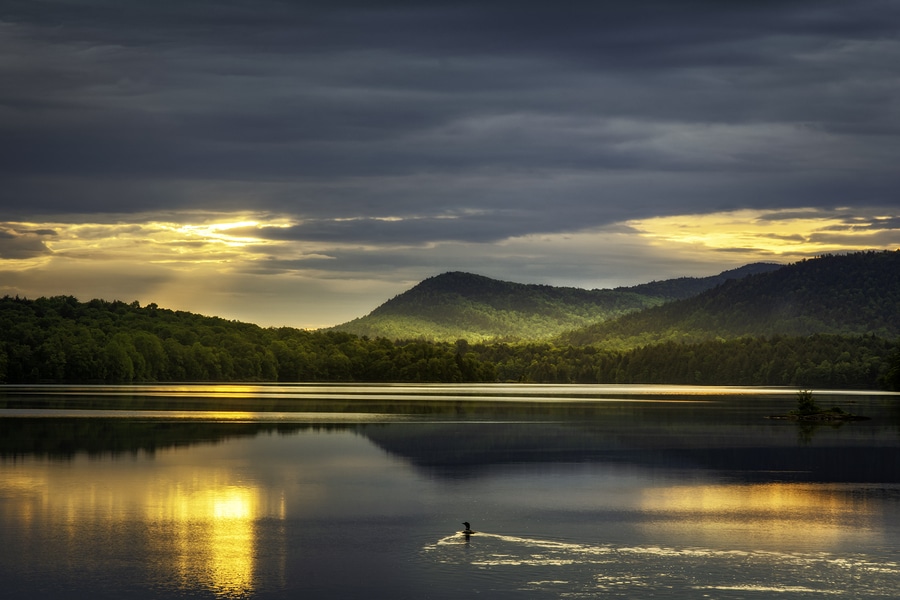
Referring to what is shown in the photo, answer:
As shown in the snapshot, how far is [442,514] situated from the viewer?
3647 centimetres

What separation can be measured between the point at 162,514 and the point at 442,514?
28.9 feet

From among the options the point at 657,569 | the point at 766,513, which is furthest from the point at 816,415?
the point at 657,569

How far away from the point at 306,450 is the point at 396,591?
35.2m

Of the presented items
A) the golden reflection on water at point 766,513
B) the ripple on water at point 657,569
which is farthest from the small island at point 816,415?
the ripple on water at point 657,569

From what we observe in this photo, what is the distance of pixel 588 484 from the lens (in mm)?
44969

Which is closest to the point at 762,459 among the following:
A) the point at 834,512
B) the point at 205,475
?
the point at 834,512

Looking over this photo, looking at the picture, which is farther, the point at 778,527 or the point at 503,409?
the point at 503,409

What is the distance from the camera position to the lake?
26.3 metres

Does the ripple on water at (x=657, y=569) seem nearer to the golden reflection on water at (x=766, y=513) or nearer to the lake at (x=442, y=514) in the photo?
the lake at (x=442, y=514)

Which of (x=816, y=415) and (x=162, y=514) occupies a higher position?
(x=816, y=415)

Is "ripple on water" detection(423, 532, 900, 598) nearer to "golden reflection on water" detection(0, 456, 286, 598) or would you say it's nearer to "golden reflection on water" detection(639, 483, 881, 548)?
"golden reflection on water" detection(639, 483, 881, 548)

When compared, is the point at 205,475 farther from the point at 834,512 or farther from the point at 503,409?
the point at 503,409

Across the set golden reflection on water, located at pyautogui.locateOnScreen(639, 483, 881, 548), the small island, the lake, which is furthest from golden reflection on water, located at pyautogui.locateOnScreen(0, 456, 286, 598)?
the small island

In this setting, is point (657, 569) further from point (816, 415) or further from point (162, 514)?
point (816, 415)
